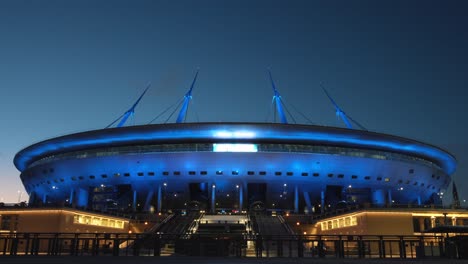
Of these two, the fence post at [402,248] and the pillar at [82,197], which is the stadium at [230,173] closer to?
the pillar at [82,197]

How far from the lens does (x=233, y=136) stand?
191 feet

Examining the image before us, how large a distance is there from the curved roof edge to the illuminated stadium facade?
0.41 feet

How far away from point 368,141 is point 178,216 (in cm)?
2579

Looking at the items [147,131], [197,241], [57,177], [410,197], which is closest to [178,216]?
[147,131]

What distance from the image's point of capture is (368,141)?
196 feet

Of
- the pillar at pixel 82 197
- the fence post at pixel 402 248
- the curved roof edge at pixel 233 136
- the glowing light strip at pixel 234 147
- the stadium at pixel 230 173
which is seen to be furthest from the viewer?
the pillar at pixel 82 197

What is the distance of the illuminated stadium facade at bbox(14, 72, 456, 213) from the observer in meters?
57.9

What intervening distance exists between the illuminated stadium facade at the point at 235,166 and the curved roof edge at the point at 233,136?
0.41 feet

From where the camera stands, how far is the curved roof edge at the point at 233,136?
187ft

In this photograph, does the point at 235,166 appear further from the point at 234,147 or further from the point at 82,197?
the point at 82,197

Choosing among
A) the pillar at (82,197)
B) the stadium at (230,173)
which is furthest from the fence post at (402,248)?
the pillar at (82,197)

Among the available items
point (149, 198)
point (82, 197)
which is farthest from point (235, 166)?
point (82, 197)

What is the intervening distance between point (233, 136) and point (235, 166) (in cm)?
391

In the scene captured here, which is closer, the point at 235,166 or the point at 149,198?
the point at 235,166
